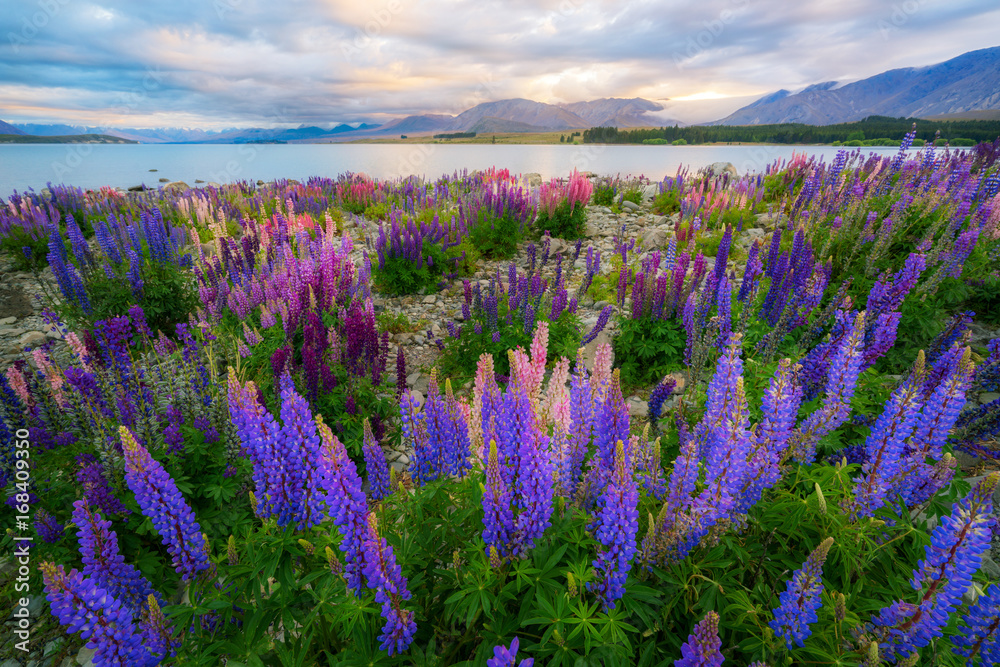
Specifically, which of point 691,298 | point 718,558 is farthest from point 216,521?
point 691,298

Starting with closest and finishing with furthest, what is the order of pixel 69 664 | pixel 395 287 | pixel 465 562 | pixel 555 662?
pixel 555 662 → pixel 465 562 → pixel 69 664 → pixel 395 287

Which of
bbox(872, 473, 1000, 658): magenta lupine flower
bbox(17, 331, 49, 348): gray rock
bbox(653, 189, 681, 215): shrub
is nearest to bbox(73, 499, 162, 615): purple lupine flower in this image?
bbox(872, 473, 1000, 658): magenta lupine flower

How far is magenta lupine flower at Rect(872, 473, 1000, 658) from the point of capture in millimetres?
1842

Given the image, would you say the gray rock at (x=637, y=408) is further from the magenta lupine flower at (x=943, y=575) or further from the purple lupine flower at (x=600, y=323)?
the magenta lupine flower at (x=943, y=575)

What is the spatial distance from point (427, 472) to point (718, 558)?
2065 millimetres

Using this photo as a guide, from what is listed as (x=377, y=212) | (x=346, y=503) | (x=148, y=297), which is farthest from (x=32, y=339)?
(x=377, y=212)

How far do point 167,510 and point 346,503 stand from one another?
1138mm

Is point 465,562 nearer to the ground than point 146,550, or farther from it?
farther from it

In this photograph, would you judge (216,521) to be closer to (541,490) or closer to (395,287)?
(541,490)

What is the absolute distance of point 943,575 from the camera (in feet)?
6.39

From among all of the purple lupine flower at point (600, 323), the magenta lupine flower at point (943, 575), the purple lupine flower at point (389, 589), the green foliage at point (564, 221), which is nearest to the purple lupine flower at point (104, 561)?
the purple lupine flower at point (389, 589)

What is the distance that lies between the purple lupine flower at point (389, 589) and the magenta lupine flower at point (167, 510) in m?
1.07

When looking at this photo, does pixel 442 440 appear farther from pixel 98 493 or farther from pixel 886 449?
pixel 886 449

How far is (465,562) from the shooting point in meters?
2.56
